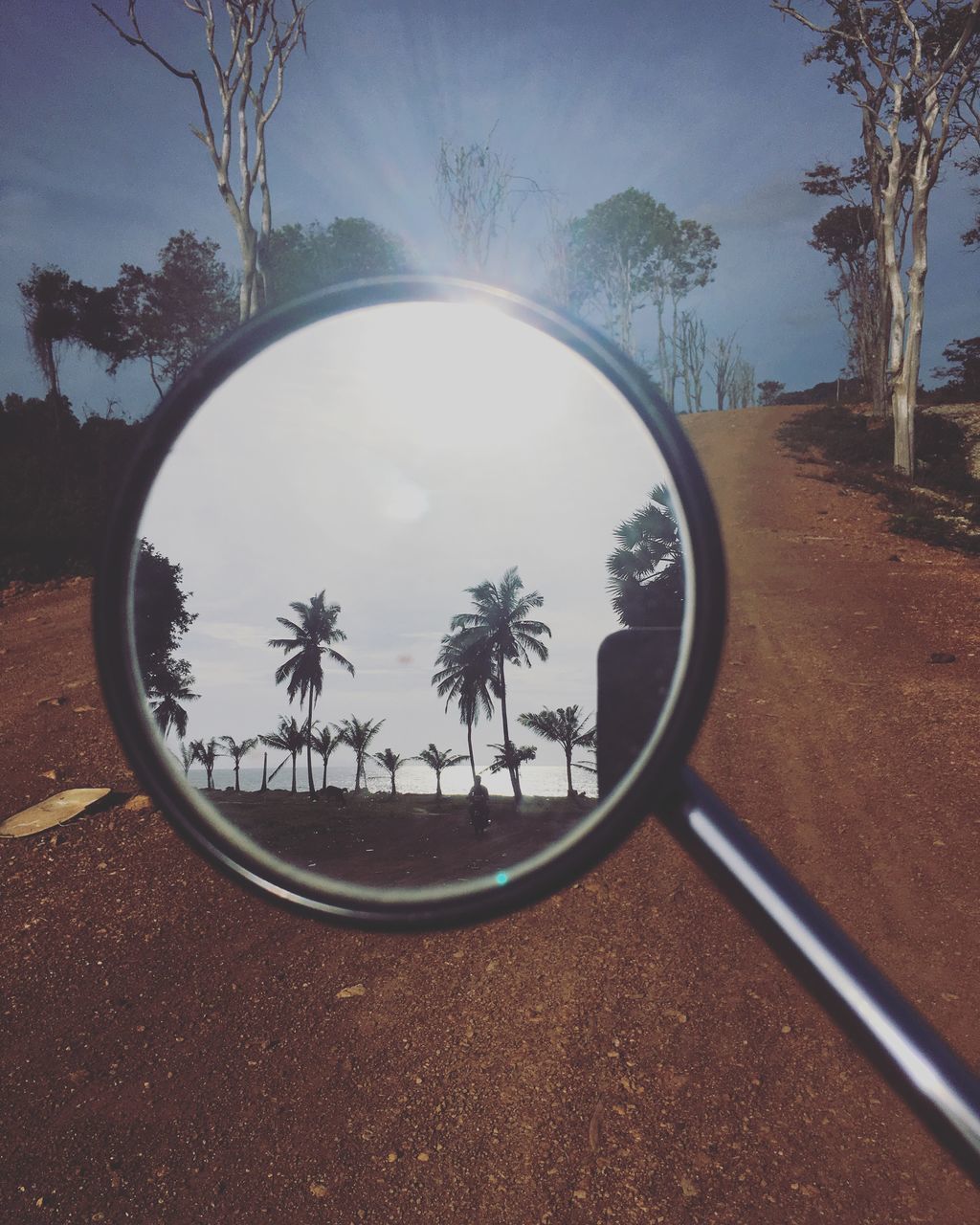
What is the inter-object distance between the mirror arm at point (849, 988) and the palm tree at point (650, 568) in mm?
458

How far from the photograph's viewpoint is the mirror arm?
2.27 feet

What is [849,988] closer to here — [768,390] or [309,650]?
[309,650]

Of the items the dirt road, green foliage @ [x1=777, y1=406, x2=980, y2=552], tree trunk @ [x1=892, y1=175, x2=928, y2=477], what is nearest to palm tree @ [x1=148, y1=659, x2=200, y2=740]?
the dirt road

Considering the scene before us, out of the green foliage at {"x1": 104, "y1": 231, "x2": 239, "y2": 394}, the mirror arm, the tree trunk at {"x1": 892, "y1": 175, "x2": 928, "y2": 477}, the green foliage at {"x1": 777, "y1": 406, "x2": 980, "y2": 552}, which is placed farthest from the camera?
the green foliage at {"x1": 104, "y1": 231, "x2": 239, "y2": 394}

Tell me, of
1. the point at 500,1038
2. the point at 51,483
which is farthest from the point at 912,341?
the point at 51,483

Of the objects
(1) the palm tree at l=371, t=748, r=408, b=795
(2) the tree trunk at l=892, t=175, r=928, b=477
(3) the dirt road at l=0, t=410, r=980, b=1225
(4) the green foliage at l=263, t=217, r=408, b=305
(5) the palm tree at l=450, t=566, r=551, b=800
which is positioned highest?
(4) the green foliage at l=263, t=217, r=408, b=305

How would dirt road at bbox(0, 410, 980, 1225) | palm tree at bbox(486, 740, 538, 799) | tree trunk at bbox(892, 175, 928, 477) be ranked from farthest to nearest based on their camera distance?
tree trunk at bbox(892, 175, 928, 477)
dirt road at bbox(0, 410, 980, 1225)
palm tree at bbox(486, 740, 538, 799)

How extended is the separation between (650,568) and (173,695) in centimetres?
112

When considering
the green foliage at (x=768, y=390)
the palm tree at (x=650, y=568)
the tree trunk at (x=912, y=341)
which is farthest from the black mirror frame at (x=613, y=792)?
the green foliage at (x=768, y=390)

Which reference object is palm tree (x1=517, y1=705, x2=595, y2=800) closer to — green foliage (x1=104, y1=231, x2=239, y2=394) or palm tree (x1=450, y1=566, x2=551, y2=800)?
palm tree (x1=450, y1=566, x2=551, y2=800)

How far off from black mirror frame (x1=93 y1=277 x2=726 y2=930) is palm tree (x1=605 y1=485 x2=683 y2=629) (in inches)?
3.1

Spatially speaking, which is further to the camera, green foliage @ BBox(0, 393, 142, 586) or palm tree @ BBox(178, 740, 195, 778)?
green foliage @ BBox(0, 393, 142, 586)

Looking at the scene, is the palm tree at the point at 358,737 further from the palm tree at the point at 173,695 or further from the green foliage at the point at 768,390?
the green foliage at the point at 768,390

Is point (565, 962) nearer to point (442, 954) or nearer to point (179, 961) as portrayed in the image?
point (442, 954)
